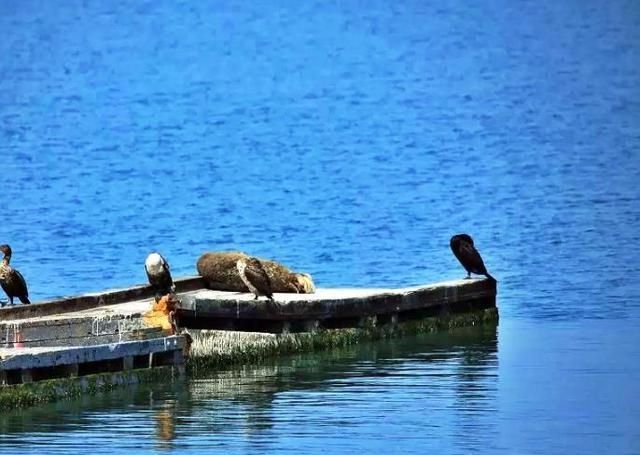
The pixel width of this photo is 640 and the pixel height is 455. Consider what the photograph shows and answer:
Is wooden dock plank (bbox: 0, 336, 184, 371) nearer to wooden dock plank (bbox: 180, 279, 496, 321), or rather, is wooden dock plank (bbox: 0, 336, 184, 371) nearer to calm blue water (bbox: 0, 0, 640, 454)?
calm blue water (bbox: 0, 0, 640, 454)

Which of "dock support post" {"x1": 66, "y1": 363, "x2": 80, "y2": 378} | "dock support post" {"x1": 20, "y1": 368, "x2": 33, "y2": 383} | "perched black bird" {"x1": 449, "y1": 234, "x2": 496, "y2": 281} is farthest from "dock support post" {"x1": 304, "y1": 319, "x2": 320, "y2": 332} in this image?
"dock support post" {"x1": 20, "y1": 368, "x2": 33, "y2": 383}

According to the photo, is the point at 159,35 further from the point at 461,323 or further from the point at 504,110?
the point at 461,323

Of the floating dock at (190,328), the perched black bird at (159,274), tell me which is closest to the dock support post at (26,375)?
the floating dock at (190,328)

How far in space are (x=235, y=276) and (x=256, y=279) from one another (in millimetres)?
1623

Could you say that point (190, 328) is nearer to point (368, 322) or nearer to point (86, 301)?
point (86, 301)

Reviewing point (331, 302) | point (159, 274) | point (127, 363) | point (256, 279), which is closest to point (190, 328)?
point (256, 279)

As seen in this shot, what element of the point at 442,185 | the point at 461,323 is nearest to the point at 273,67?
the point at 442,185

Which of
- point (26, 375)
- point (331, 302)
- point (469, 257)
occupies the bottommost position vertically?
point (26, 375)

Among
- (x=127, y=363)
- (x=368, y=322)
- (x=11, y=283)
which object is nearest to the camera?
(x=127, y=363)

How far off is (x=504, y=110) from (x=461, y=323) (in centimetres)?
4541

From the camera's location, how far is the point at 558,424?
902 inches

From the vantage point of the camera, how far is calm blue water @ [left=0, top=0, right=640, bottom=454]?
2350 centimetres

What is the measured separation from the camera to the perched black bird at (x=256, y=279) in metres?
27.0

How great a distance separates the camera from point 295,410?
23906 mm
